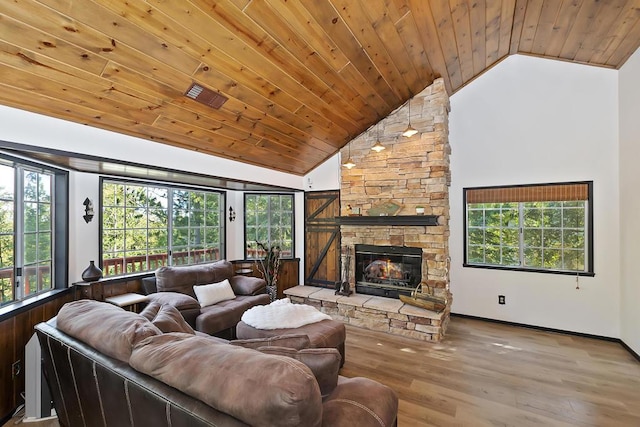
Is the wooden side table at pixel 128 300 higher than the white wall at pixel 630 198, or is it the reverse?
the white wall at pixel 630 198

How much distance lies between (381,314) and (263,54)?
3525 mm

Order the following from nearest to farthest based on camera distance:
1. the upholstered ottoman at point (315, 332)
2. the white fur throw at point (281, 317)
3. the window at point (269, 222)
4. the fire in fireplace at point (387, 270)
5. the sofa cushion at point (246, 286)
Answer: the upholstered ottoman at point (315, 332) → the white fur throw at point (281, 317) → the sofa cushion at point (246, 286) → the fire in fireplace at point (387, 270) → the window at point (269, 222)

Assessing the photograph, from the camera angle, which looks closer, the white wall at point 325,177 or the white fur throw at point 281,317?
the white fur throw at point 281,317

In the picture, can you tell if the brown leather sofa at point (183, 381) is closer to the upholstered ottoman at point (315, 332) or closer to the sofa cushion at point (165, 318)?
the sofa cushion at point (165, 318)

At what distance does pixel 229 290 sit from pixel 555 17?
204 inches

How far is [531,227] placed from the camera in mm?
4285

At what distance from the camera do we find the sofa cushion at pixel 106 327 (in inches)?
57.7

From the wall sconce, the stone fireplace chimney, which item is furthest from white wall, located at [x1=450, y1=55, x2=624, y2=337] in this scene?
the wall sconce

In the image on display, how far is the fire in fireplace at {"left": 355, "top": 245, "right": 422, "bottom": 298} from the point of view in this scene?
4426mm

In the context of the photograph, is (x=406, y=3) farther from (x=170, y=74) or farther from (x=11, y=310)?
(x=11, y=310)

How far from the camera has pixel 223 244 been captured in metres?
5.36

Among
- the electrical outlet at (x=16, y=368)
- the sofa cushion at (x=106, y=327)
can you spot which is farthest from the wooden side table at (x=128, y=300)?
the sofa cushion at (x=106, y=327)

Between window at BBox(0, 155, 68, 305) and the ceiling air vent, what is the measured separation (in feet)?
5.34

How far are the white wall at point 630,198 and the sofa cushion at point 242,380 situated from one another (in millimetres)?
4259
